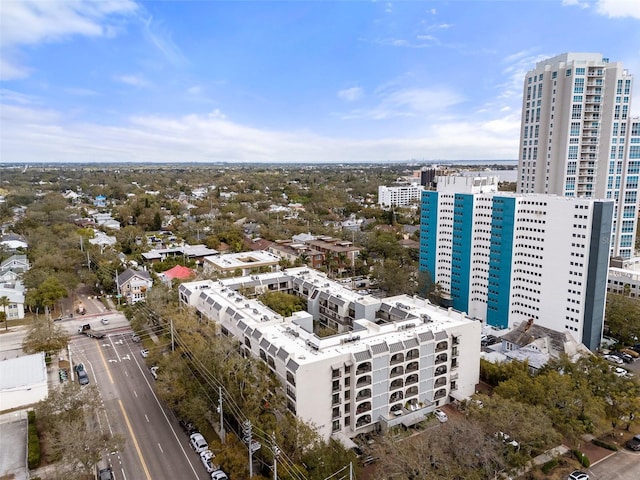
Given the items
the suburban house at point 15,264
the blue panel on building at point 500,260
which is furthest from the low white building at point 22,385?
the blue panel on building at point 500,260

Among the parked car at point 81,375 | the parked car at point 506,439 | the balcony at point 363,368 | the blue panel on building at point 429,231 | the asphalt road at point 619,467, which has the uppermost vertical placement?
the blue panel on building at point 429,231

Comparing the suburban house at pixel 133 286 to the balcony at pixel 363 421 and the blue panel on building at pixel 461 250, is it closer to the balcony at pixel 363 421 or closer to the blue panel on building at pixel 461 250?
the balcony at pixel 363 421

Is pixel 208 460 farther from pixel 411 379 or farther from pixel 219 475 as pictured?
pixel 411 379

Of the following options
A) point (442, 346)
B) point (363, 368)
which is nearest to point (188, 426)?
point (363, 368)

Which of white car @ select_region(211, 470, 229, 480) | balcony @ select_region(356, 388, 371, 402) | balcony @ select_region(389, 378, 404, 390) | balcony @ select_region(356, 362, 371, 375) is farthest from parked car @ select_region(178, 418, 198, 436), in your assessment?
balcony @ select_region(389, 378, 404, 390)

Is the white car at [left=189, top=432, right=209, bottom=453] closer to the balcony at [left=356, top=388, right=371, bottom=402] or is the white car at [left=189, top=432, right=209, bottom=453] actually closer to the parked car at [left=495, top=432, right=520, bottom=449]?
the balcony at [left=356, top=388, right=371, bottom=402]

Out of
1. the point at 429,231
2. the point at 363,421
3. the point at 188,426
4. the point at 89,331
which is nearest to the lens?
the point at 363,421
